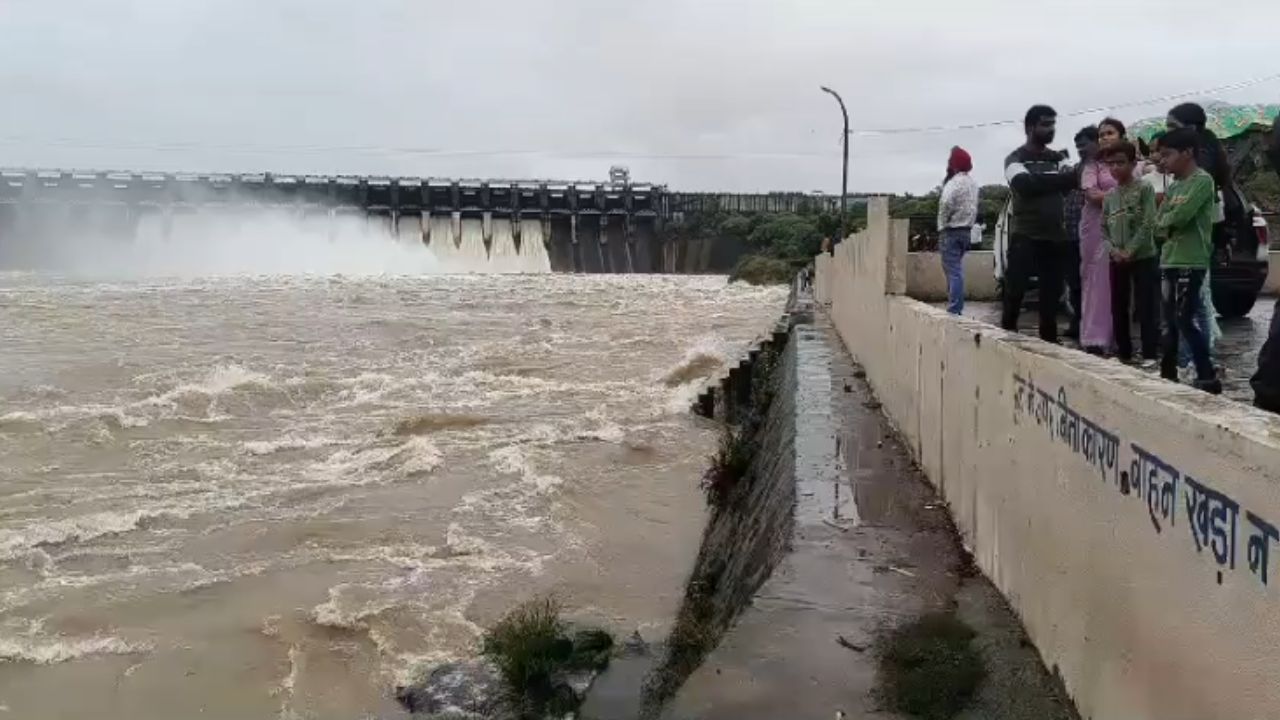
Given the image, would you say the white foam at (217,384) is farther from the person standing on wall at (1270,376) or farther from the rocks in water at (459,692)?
the person standing on wall at (1270,376)

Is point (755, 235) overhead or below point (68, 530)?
overhead

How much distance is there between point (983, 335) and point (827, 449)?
277 cm

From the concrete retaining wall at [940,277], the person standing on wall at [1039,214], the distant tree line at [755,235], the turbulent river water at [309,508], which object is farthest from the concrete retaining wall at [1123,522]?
the distant tree line at [755,235]

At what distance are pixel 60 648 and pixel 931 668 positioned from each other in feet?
19.1

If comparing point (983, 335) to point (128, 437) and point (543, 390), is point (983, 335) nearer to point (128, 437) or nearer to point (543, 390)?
point (128, 437)

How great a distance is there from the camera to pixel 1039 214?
21.5ft

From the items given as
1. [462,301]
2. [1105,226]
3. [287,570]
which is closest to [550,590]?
[287,570]

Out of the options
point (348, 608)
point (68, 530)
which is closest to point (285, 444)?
point (68, 530)

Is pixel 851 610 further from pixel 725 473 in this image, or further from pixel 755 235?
pixel 755 235

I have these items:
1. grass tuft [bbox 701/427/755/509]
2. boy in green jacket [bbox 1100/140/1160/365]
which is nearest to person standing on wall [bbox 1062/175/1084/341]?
boy in green jacket [bbox 1100/140/1160/365]

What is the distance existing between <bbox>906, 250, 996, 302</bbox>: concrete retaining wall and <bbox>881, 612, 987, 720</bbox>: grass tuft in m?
11.2

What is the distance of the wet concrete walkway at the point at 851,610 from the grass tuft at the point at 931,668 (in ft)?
0.17

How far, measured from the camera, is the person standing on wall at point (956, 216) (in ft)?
25.0

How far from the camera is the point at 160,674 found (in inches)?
259
